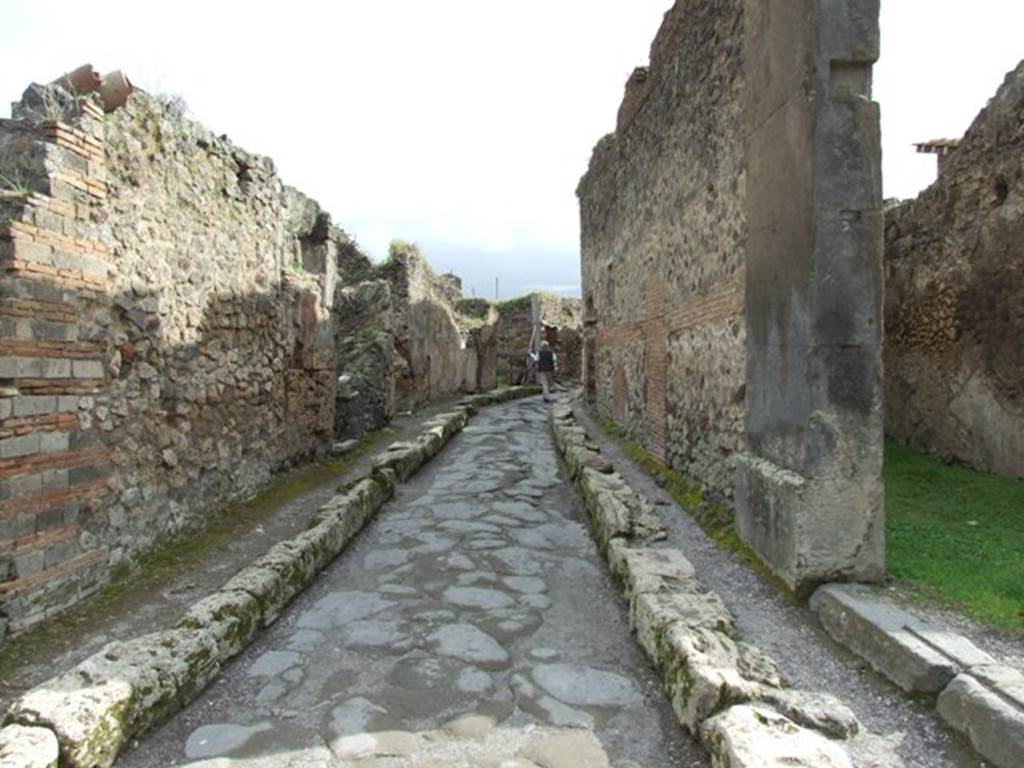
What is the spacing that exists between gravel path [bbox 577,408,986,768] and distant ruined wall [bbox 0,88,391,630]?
3.70m

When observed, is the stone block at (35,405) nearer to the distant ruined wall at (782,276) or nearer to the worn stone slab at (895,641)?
the distant ruined wall at (782,276)

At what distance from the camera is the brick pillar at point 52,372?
372cm

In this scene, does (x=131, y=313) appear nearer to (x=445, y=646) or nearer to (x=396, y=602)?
(x=396, y=602)

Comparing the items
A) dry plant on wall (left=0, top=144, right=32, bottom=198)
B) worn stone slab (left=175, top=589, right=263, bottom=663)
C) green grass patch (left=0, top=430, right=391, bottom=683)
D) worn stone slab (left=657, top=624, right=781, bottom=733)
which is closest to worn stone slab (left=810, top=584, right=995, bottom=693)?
worn stone slab (left=657, top=624, right=781, bottom=733)

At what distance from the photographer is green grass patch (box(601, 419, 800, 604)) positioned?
441 centimetres

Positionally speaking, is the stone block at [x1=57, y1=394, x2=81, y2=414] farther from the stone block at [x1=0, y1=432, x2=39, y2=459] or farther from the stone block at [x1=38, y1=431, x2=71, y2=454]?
the stone block at [x1=0, y1=432, x2=39, y2=459]

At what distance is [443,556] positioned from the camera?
206 inches

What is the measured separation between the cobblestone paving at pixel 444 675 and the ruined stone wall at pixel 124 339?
1308mm

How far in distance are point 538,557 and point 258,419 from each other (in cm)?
331

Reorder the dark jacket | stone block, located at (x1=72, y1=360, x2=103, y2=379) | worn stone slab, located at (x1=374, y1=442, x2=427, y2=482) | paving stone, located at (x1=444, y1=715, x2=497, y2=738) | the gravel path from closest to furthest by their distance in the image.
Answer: the gravel path, paving stone, located at (x1=444, y1=715, x2=497, y2=738), stone block, located at (x1=72, y1=360, x2=103, y2=379), worn stone slab, located at (x1=374, y1=442, x2=427, y2=482), the dark jacket

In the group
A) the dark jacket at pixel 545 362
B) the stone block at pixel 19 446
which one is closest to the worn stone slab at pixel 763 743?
the stone block at pixel 19 446

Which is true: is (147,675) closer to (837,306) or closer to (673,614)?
(673,614)

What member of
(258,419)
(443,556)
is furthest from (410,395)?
(443,556)

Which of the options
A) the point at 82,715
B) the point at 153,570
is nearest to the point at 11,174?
the point at 153,570
